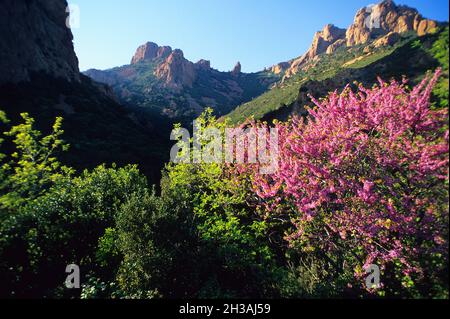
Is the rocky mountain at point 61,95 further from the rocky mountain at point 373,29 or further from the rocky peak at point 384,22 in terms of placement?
the rocky peak at point 384,22

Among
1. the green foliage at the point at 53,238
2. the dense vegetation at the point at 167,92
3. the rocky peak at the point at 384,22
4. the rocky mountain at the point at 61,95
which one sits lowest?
the green foliage at the point at 53,238

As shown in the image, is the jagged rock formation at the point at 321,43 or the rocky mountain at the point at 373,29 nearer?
the rocky mountain at the point at 373,29

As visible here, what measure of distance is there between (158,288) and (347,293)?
465 centimetres

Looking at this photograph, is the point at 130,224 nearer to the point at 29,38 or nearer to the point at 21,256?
the point at 21,256

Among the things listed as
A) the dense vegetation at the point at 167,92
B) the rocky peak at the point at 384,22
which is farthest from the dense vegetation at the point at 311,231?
the rocky peak at the point at 384,22

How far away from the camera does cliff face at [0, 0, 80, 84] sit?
55031 millimetres

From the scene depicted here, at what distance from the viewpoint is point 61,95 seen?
61.9 meters

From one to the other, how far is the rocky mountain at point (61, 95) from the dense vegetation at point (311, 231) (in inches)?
1215

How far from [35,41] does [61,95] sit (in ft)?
49.1

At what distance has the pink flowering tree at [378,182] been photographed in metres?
6.45

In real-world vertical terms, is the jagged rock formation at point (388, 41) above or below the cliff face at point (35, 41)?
above

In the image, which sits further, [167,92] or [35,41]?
[167,92]

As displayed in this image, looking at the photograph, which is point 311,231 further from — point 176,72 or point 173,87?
point 176,72

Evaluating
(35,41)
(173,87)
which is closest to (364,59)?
(35,41)
